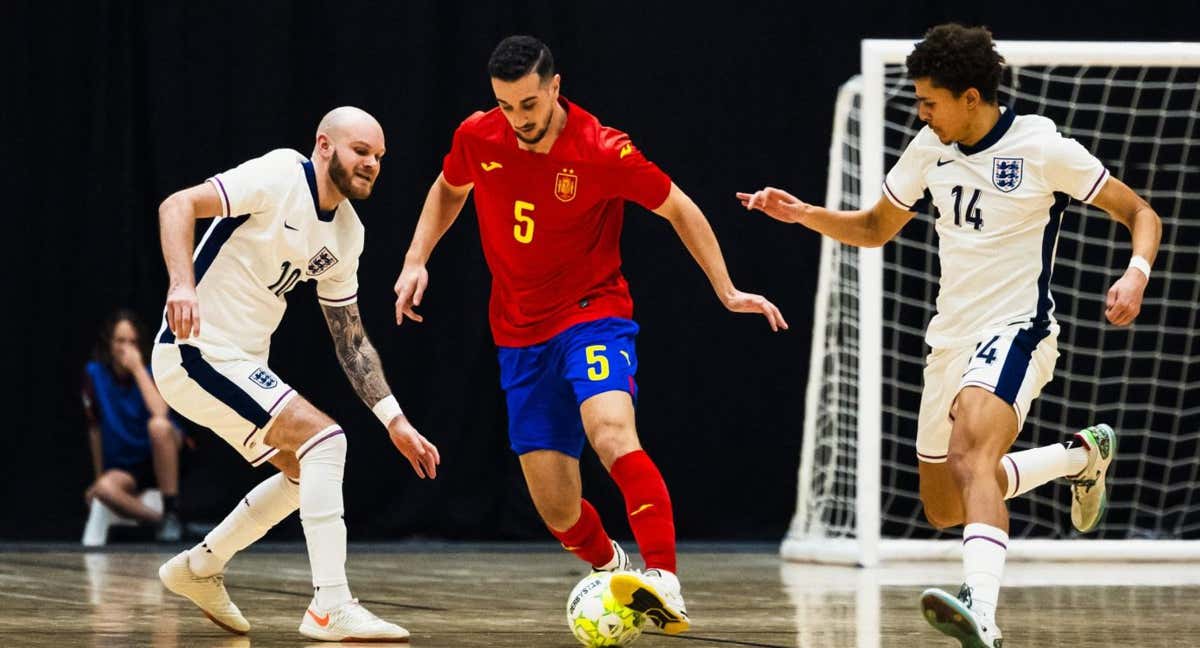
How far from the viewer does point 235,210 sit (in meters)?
4.76

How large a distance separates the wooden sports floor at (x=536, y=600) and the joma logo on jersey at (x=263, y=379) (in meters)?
0.73

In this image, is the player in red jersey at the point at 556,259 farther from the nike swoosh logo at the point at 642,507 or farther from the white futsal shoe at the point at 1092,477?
the white futsal shoe at the point at 1092,477

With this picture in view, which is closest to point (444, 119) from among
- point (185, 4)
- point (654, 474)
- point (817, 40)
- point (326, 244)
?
point (185, 4)

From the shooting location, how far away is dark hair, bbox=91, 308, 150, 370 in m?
9.25

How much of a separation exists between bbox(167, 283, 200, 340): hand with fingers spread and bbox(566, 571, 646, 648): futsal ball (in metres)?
1.25

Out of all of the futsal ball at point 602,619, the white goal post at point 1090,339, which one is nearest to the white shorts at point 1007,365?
the futsal ball at point 602,619

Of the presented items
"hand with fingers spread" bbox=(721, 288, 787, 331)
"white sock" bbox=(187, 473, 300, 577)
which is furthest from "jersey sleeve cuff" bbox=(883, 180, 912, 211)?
"white sock" bbox=(187, 473, 300, 577)

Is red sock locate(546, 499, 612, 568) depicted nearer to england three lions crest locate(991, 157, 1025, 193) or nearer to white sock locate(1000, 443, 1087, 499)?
white sock locate(1000, 443, 1087, 499)

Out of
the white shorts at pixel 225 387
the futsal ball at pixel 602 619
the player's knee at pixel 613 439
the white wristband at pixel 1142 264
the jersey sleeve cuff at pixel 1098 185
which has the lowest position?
the futsal ball at pixel 602 619

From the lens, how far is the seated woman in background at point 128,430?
9.14 meters

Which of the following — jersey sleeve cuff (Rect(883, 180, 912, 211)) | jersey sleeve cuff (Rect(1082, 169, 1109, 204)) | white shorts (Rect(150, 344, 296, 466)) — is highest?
jersey sleeve cuff (Rect(1082, 169, 1109, 204))

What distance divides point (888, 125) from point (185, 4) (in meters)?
4.09

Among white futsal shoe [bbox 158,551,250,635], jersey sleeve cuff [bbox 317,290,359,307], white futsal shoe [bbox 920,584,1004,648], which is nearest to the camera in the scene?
white futsal shoe [bbox 920,584,1004,648]

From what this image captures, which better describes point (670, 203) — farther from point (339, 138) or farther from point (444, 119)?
point (444, 119)
